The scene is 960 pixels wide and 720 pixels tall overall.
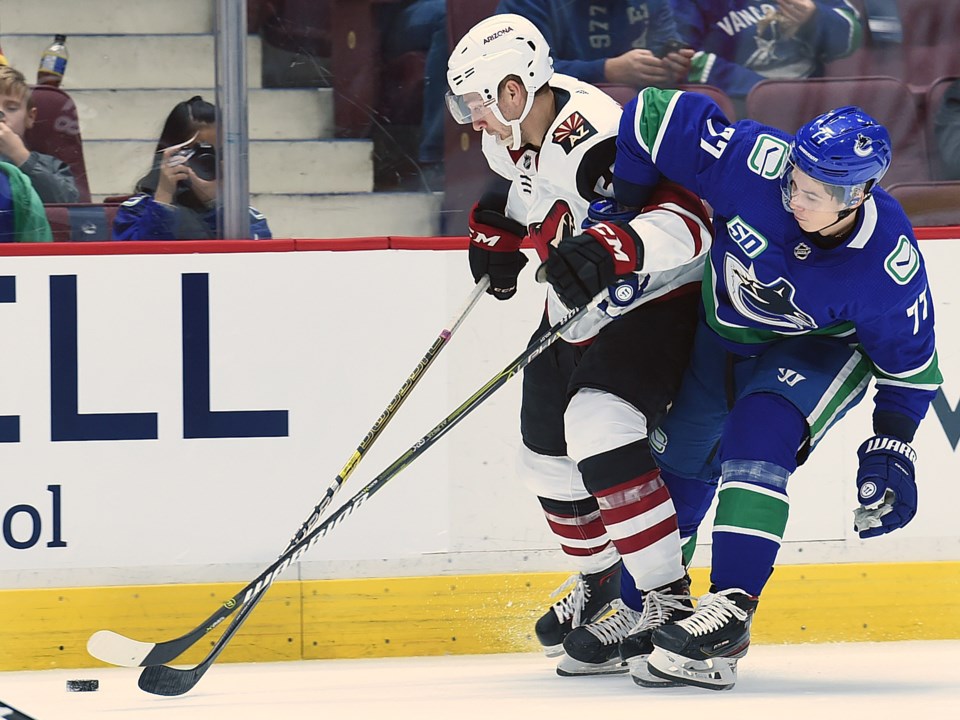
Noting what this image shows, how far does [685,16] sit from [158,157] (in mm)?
1336

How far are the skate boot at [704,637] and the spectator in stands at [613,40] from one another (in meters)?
1.40

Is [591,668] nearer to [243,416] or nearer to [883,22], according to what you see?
[243,416]

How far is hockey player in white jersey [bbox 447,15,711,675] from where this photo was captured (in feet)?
9.20

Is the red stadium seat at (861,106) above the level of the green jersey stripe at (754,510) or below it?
above

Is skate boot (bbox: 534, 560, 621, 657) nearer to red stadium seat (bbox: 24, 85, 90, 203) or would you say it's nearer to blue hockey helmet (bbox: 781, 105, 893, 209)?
blue hockey helmet (bbox: 781, 105, 893, 209)

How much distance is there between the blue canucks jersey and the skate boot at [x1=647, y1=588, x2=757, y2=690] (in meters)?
0.50

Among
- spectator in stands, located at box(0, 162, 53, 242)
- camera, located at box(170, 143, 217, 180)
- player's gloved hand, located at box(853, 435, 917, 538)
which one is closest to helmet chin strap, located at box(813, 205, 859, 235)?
player's gloved hand, located at box(853, 435, 917, 538)

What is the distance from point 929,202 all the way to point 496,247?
120 centimetres

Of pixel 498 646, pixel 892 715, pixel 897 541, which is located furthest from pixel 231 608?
pixel 897 541

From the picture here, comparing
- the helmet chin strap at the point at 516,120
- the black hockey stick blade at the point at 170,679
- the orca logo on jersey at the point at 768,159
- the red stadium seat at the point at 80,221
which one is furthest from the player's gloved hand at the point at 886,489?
the red stadium seat at the point at 80,221

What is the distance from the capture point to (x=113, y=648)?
2963 mm

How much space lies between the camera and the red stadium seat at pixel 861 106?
3602mm

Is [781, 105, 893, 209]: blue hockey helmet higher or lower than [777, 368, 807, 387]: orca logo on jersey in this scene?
higher

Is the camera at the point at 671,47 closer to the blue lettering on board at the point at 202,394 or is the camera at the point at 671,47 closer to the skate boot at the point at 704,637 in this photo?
the blue lettering on board at the point at 202,394
